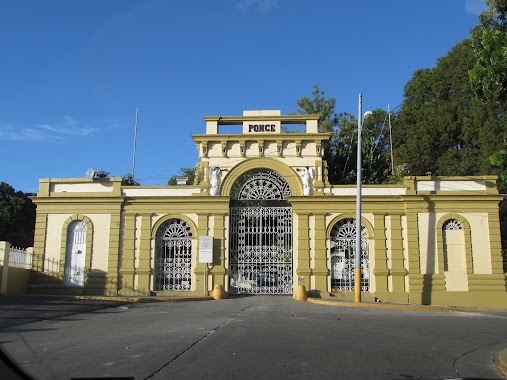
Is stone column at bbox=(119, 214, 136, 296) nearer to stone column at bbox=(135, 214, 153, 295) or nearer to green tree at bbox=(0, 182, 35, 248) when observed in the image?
stone column at bbox=(135, 214, 153, 295)

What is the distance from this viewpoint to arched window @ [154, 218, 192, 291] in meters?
24.2

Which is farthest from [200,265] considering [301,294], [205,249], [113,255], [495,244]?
[495,244]

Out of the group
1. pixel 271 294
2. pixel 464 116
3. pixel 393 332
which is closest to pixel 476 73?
pixel 393 332

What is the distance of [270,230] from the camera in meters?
24.6

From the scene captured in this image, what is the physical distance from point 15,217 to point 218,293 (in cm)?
2622

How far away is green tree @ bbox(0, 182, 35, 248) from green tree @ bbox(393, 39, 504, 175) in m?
30.1

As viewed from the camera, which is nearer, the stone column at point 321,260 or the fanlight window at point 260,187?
the stone column at point 321,260

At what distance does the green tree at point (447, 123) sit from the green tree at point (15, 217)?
98.8ft

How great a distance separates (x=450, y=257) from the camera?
A: 2342cm

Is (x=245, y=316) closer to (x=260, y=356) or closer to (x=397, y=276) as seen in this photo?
(x=260, y=356)

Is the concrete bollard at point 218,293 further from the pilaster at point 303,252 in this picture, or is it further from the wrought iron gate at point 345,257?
the wrought iron gate at point 345,257

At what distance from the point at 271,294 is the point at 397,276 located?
5.68 m

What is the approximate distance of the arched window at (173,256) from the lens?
24.2 metres

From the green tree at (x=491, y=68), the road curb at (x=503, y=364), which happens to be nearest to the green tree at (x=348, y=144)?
the green tree at (x=491, y=68)
